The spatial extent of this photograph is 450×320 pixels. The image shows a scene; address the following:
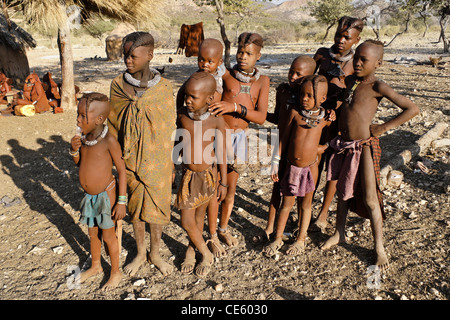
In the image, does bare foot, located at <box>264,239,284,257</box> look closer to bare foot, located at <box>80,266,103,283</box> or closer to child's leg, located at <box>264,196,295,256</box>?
child's leg, located at <box>264,196,295,256</box>

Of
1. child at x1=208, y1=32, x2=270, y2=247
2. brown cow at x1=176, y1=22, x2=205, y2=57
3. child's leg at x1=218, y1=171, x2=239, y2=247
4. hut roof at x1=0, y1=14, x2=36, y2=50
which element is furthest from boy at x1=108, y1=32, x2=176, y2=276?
brown cow at x1=176, y1=22, x2=205, y2=57

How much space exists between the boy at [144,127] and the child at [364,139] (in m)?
1.34

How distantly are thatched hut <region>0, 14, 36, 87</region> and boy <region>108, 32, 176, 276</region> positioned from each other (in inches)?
323

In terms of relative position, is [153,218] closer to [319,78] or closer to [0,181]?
[319,78]

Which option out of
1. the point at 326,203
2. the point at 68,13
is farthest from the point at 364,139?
the point at 68,13

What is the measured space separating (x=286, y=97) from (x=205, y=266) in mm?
1491

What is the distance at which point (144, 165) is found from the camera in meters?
2.34

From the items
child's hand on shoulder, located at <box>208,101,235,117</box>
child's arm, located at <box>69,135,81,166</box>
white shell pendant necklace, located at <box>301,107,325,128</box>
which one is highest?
child's hand on shoulder, located at <box>208,101,235,117</box>

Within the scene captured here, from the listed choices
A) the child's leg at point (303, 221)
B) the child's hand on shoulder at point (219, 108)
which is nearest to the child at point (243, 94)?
the child's hand on shoulder at point (219, 108)

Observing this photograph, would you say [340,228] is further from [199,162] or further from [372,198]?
[199,162]

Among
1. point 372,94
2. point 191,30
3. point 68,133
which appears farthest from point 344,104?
point 191,30

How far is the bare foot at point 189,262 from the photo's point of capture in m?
2.59

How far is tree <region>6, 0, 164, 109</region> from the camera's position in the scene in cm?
564

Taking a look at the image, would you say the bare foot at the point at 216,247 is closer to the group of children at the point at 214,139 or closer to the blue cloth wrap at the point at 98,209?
the group of children at the point at 214,139
